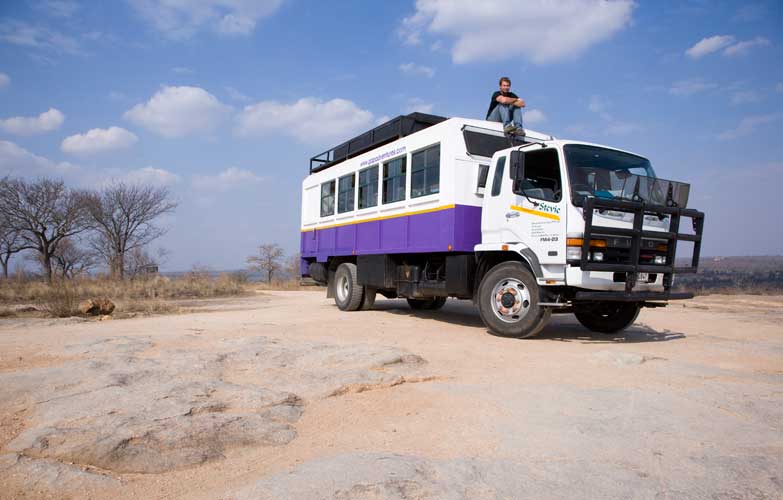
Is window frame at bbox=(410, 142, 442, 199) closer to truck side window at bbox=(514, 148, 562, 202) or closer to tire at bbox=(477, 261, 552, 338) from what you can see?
truck side window at bbox=(514, 148, 562, 202)

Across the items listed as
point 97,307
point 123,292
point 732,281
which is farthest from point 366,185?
point 732,281

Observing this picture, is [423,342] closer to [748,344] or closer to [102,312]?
[748,344]

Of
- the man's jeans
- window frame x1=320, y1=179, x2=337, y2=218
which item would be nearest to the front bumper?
the man's jeans

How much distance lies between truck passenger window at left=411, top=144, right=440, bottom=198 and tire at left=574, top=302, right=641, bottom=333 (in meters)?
3.15

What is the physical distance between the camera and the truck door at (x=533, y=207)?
22.9ft

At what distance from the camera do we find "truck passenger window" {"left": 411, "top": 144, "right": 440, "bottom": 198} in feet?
28.7

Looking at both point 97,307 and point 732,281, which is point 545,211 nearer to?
point 97,307

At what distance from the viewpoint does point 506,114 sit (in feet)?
30.2

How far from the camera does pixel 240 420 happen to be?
135 inches

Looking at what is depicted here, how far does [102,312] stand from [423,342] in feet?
28.2

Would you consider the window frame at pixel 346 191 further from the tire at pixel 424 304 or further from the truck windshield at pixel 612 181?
the truck windshield at pixel 612 181

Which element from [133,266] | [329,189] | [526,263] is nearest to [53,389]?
[526,263]

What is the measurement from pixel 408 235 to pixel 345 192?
10.1ft

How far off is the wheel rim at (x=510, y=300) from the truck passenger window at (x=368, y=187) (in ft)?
12.9
